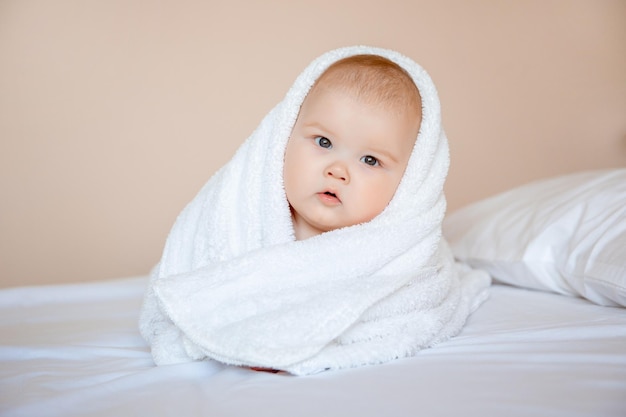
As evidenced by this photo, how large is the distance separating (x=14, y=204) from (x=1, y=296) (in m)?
0.91

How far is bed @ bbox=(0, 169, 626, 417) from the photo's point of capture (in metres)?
0.83

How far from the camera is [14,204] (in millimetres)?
2453

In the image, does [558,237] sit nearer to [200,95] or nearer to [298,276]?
[298,276]

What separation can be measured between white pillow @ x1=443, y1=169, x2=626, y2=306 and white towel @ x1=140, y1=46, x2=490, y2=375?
0.18 meters

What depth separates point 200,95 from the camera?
2541 millimetres

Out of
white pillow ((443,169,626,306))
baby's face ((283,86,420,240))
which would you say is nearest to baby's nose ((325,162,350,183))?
baby's face ((283,86,420,240))

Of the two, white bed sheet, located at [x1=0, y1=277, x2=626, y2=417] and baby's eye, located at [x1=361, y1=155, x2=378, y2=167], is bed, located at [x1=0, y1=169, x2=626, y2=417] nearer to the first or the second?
white bed sheet, located at [x1=0, y1=277, x2=626, y2=417]

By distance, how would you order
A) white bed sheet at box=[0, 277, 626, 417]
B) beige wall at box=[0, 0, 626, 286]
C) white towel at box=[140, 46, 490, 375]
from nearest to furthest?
white bed sheet at box=[0, 277, 626, 417], white towel at box=[140, 46, 490, 375], beige wall at box=[0, 0, 626, 286]

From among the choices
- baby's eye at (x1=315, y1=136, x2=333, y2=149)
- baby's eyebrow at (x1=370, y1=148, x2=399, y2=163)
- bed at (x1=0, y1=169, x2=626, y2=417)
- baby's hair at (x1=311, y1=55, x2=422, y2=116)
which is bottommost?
bed at (x1=0, y1=169, x2=626, y2=417)

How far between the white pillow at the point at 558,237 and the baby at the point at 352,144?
473 millimetres

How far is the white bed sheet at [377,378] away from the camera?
2.68ft

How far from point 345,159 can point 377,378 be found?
1.56 feet

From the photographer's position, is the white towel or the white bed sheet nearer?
the white bed sheet

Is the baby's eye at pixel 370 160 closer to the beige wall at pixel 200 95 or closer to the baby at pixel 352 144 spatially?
the baby at pixel 352 144
